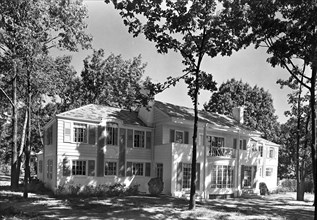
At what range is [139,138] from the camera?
2788 centimetres

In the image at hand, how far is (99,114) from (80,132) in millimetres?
2469

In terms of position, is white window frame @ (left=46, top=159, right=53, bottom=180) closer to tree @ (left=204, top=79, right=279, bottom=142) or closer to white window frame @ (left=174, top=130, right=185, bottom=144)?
white window frame @ (left=174, top=130, right=185, bottom=144)

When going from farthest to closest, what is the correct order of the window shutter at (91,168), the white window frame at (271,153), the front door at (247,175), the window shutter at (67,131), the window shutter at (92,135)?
the white window frame at (271,153), the front door at (247,175), the window shutter at (92,135), the window shutter at (91,168), the window shutter at (67,131)

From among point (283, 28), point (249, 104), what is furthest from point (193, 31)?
point (249, 104)

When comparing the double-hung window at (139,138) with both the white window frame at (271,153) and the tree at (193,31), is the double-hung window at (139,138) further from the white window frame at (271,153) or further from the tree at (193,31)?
the white window frame at (271,153)

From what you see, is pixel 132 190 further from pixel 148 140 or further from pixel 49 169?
pixel 49 169

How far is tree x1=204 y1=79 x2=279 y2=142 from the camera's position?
5316 cm

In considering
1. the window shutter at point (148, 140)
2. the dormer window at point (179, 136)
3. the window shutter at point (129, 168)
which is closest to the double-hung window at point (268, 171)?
the dormer window at point (179, 136)

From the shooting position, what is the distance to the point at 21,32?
18500 millimetres

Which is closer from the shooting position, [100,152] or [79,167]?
[79,167]

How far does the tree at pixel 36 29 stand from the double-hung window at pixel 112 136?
691cm

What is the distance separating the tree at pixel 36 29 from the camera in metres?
18.8

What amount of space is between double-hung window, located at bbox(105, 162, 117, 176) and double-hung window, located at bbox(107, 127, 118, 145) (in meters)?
1.76

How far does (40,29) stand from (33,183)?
44.2 feet
